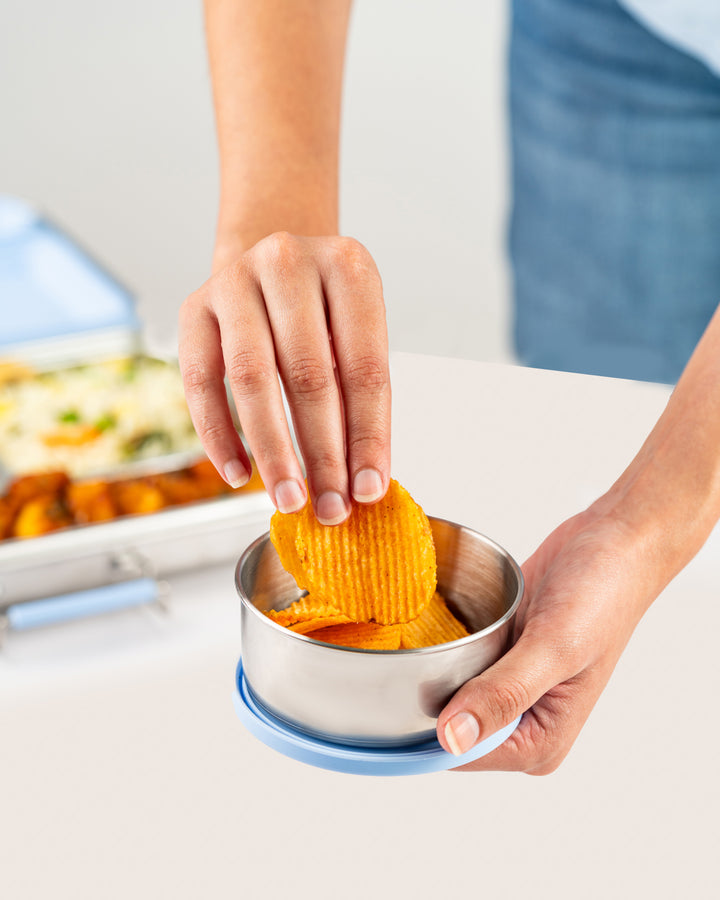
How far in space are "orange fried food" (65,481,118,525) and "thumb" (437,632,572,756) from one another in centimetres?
73

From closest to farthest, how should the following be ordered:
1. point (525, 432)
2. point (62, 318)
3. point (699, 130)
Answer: point (525, 432) → point (699, 130) → point (62, 318)

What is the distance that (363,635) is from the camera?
0.77 m

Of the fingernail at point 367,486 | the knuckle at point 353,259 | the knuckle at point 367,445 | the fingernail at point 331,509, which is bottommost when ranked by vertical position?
the fingernail at point 331,509

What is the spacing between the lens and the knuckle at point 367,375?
772mm

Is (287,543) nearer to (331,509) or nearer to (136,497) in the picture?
(331,509)

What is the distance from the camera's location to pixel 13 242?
89.4 inches

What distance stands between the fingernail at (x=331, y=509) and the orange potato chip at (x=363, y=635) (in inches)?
3.6

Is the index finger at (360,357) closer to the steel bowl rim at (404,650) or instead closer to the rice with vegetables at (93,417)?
the steel bowl rim at (404,650)

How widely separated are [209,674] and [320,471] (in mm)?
477

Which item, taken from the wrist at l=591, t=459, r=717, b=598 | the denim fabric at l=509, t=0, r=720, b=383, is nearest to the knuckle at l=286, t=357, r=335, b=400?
the wrist at l=591, t=459, r=717, b=598

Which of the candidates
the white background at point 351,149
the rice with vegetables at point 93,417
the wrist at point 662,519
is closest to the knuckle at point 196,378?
the wrist at point 662,519

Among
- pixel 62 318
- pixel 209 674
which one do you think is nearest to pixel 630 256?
pixel 209 674

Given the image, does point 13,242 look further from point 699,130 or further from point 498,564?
point 498,564

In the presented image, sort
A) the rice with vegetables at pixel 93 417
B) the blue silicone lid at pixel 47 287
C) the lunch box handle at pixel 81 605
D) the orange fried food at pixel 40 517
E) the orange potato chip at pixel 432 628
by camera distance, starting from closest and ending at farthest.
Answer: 1. the orange potato chip at pixel 432 628
2. the lunch box handle at pixel 81 605
3. the orange fried food at pixel 40 517
4. the rice with vegetables at pixel 93 417
5. the blue silicone lid at pixel 47 287
